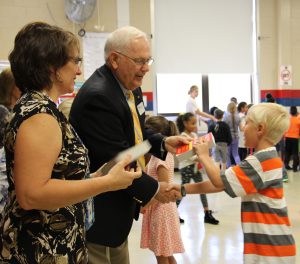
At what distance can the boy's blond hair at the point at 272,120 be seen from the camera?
192 cm

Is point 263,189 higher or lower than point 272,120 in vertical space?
lower

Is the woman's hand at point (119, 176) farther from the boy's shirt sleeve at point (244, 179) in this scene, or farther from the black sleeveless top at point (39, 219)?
the boy's shirt sleeve at point (244, 179)

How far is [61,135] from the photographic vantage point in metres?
1.15

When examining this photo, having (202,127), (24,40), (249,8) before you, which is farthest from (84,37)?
(24,40)

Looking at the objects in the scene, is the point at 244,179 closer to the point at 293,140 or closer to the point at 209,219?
the point at 209,219

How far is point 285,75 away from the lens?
853cm

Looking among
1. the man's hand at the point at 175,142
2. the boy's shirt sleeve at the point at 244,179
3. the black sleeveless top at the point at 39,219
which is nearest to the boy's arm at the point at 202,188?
the boy's shirt sleeve at the point at 244,179

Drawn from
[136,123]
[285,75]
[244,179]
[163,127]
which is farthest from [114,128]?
[285,75]

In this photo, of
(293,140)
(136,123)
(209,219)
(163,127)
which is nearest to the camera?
(136,123)

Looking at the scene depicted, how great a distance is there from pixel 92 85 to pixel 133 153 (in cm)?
52

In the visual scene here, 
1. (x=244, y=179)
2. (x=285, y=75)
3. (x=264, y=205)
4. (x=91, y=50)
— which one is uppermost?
(x=91, y=50)

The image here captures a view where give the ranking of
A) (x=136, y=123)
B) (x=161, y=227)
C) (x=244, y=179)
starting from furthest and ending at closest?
(x=161, y=227), (x=136, y=123), (x=244, y=179)

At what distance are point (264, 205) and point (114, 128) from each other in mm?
832

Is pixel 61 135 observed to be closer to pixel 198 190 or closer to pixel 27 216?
pixel 27 216
